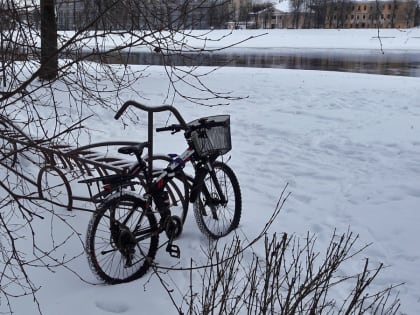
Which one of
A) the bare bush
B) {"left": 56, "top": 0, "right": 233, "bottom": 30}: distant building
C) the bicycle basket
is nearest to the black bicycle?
the bicycle basket

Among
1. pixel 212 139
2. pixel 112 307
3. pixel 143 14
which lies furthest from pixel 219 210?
pixel 143 14

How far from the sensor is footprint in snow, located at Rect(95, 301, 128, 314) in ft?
10.1

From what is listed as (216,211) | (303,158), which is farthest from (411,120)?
(216,211)

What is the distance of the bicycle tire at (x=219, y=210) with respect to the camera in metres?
3.86

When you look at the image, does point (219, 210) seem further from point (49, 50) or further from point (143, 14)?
point (49, 50)

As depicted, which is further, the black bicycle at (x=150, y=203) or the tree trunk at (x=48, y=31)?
the black bicycle at (x=150, y=203)

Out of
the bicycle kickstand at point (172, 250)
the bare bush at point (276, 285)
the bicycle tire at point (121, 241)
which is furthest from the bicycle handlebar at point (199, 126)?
the bare bush at point (276, 285)

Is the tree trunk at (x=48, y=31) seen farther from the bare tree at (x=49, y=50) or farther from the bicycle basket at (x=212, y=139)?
the bicycle basket at (x=212, y=139)

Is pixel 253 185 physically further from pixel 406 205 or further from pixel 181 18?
pixel 181 18

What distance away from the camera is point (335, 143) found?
7.65m

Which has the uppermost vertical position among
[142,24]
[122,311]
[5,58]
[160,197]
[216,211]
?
[142,24]

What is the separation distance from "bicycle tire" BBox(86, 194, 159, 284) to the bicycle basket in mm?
659

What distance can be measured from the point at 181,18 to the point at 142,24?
480 millimetres

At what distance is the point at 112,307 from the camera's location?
311 centimetres
